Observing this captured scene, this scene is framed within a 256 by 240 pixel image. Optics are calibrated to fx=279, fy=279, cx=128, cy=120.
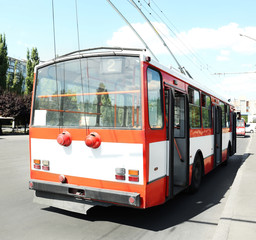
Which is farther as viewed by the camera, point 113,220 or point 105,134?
point 113,220

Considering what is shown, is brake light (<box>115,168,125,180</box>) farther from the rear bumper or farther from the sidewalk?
the sidewalk

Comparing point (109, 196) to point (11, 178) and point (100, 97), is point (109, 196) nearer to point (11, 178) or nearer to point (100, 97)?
point (100, 97)

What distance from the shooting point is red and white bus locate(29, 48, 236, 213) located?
14.5 feet

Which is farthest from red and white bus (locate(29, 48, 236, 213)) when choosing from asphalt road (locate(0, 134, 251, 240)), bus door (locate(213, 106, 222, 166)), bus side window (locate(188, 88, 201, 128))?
bus door (locate(213, 106, 222, 166))

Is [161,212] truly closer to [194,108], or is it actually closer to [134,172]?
[134,172]

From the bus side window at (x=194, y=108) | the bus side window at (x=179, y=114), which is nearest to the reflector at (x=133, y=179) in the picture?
the bus side window at (x=179, y=114)

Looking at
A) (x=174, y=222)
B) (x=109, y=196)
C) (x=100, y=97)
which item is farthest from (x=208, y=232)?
(x=100, y=97)

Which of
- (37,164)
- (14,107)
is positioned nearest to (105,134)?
(37,164)

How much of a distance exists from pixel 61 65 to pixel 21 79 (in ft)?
158

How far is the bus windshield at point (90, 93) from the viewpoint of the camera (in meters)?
4.54

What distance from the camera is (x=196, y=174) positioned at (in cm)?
720

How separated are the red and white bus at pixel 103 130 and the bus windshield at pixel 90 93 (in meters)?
0.02

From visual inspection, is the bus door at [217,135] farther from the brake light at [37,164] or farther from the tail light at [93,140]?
the brake light at [37,164]

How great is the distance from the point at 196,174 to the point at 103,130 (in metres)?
3.58
